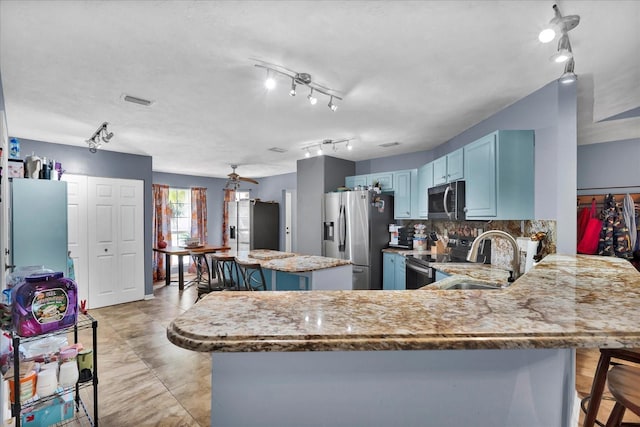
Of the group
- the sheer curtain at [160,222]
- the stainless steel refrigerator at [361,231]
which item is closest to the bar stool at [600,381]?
the stainless steel refrigerator at [361,231]

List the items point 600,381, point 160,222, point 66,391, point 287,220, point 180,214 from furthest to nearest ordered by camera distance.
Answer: point 287,220
point 180,214
point 160,222
point 66,391
point 600,381

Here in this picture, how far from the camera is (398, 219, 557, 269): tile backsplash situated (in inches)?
95.7

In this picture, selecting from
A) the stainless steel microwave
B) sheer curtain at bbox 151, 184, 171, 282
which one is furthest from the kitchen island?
sheer curtain at bbox 151, 184, 171, 282

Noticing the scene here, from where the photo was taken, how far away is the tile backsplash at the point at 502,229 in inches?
95.7

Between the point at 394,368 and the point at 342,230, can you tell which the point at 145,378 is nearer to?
the point at 394,368

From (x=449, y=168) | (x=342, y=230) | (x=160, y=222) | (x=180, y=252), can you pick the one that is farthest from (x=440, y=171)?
(x=160, y=222)

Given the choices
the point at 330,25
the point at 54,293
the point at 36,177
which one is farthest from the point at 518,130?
the point at 36,177

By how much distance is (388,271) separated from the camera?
4.56 metres

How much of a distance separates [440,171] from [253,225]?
14.6ft

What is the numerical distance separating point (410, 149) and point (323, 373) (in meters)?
4.49

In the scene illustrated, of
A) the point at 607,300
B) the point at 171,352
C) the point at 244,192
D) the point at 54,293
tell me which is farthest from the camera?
the point at 244,192

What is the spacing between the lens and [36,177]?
2738 millimetres

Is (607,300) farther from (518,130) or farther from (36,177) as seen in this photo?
(36,177)

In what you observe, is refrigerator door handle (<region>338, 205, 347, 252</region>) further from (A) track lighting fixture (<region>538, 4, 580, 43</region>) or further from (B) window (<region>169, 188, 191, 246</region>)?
(B) window (<region>169, 188, 191, 246</region>)
